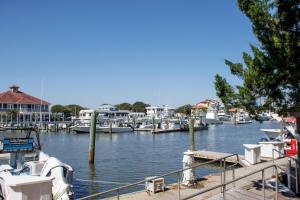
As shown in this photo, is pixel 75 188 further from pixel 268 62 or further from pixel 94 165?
pixel 268 62

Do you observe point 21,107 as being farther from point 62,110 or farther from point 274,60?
point 274,60

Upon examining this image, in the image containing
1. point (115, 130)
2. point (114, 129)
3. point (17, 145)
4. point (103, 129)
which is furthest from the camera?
point (103, 129)

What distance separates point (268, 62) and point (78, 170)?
24345 millimetres

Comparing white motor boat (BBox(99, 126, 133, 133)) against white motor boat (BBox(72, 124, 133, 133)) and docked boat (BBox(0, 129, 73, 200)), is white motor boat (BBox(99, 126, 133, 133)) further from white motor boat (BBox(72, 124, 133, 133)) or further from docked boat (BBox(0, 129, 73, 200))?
docked boat (BBox(0, 129, 73, 200))

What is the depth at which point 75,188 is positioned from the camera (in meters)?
23.0

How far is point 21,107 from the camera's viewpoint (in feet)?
383

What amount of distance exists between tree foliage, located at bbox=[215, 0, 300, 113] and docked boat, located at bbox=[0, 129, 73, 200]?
7137mm

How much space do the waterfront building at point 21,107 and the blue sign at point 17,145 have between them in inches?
3672

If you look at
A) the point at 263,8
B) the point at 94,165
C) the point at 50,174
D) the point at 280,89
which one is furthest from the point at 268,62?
the point at 94,165

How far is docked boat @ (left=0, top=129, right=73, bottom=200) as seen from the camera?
990 cm

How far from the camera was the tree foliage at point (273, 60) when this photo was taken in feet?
37.0

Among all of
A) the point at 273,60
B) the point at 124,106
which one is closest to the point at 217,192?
the point at 273,60

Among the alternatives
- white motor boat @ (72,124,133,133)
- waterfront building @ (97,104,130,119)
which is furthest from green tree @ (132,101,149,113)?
white motor boat @ (72,124,133,133)

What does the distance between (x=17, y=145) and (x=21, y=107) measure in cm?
10233
